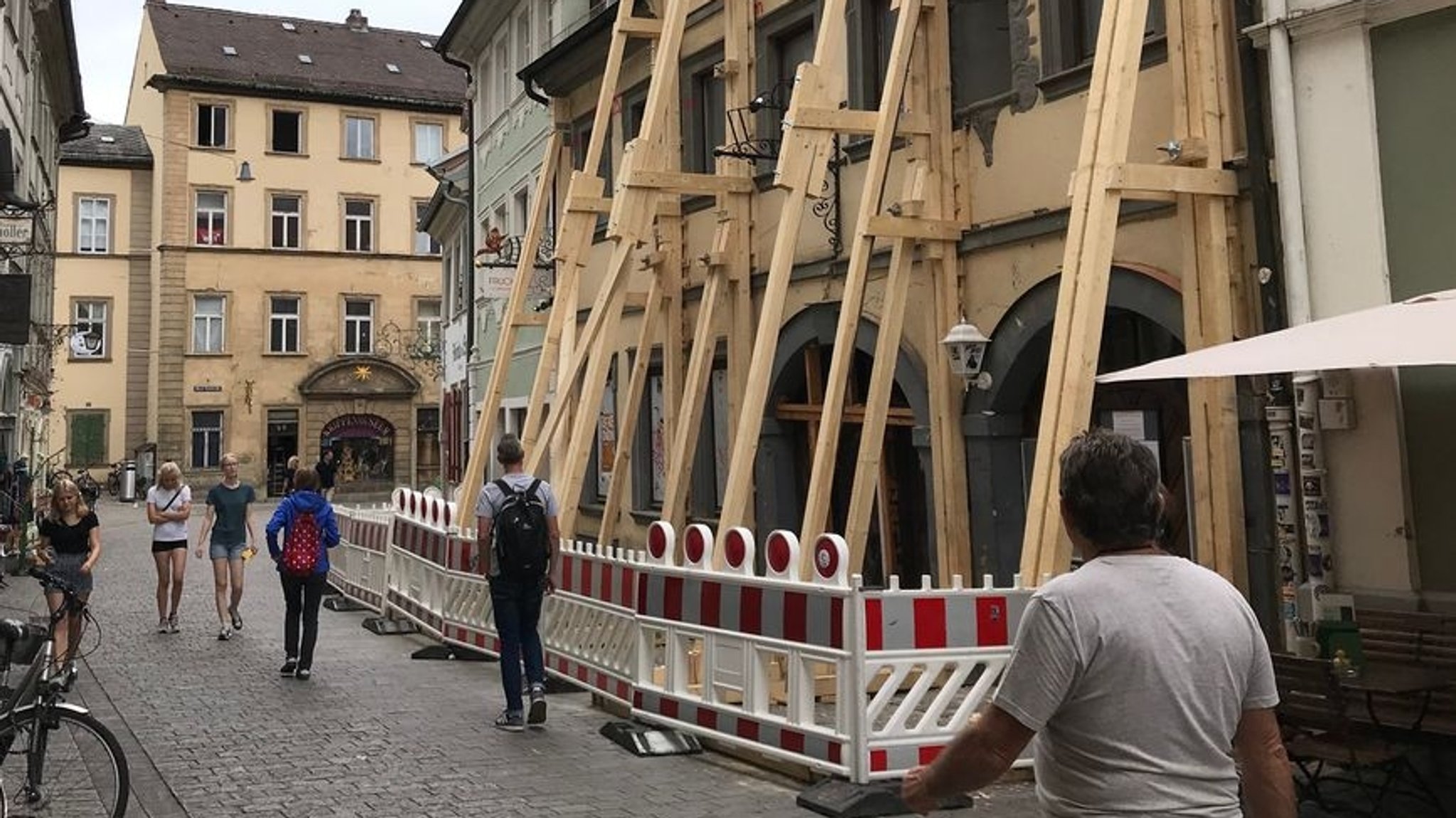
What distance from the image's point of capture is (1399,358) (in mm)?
5035

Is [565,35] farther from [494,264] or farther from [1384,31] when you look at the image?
[1384,31]

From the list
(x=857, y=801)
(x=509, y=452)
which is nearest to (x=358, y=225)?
(x=509, y=452)

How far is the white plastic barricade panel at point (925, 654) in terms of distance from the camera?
6129mm

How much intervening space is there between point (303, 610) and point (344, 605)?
5.16 meters

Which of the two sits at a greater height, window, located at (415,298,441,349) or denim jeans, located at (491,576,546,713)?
window, located at (415,298,441,349)

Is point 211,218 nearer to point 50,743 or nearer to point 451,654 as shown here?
point 451,654

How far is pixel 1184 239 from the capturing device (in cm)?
788

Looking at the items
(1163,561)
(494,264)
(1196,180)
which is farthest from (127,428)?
(1163,561)

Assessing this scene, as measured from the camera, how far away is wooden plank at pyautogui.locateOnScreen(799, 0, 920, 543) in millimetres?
8586

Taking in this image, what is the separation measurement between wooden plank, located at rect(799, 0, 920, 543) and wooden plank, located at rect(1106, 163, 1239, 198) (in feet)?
6.28

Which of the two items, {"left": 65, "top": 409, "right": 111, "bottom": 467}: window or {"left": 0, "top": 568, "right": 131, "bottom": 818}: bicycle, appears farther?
{"left": 65, "top": 409, "right": 111, "bottom": 467}: window

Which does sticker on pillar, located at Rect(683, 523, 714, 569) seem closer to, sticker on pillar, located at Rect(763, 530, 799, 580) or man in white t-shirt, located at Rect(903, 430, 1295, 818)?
sticker on pillar, located at Rect(763, 530, 799, 580)

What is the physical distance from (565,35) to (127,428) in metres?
34.7

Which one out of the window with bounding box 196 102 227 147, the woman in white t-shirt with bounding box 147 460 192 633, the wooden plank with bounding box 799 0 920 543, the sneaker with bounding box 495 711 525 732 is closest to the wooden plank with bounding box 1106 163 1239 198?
the wooden plank with bounding box 799 0 920 543
